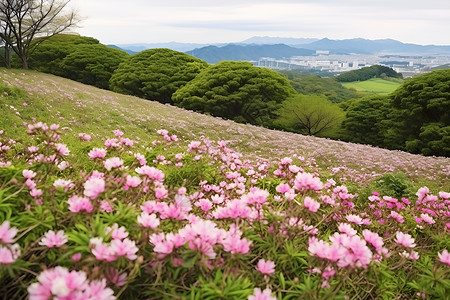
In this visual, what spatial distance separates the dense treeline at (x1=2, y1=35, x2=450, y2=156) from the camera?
814 inches

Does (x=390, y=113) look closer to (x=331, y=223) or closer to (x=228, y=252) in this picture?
(x=331, y=223)

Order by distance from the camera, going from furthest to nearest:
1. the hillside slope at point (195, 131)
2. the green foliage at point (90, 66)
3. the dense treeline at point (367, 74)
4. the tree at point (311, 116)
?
the dense treeline at point (367, 74)
the green foliage at point (90, 66)
the tree at point (311, 116)
the hillside slope at point (195, 131)

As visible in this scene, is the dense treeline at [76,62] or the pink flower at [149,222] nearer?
the pink flower at [149,222]

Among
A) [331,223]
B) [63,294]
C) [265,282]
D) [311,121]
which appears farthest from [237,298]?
[311,121]

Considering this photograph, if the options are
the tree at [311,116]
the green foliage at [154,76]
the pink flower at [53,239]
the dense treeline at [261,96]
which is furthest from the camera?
the green foliage at [154,76]

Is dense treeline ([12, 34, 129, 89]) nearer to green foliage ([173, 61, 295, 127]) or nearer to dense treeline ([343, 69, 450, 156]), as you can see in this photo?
green foliage ([173, 61, 295, 127])

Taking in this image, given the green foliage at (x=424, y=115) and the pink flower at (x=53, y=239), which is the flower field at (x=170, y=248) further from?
the green foliage at (x=424, y=115)

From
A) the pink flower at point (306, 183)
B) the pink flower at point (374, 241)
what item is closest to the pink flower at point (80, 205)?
the pink flower at point (306, 183)

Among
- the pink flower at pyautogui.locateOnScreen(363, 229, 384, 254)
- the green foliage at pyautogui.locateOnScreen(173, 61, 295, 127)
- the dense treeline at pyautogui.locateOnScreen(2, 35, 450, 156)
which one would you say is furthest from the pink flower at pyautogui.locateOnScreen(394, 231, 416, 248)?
the green foliage at pyautogui.locateOnScreen(173, 61, 295, 127)

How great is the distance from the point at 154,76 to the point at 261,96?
34.7 ft

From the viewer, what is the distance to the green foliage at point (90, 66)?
104 feet

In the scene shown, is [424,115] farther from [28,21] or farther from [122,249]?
[28,21]

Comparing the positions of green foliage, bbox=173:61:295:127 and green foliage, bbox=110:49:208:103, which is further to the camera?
green foliage, bbox=110:49:208:103

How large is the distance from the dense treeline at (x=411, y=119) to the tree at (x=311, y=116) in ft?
5.34
